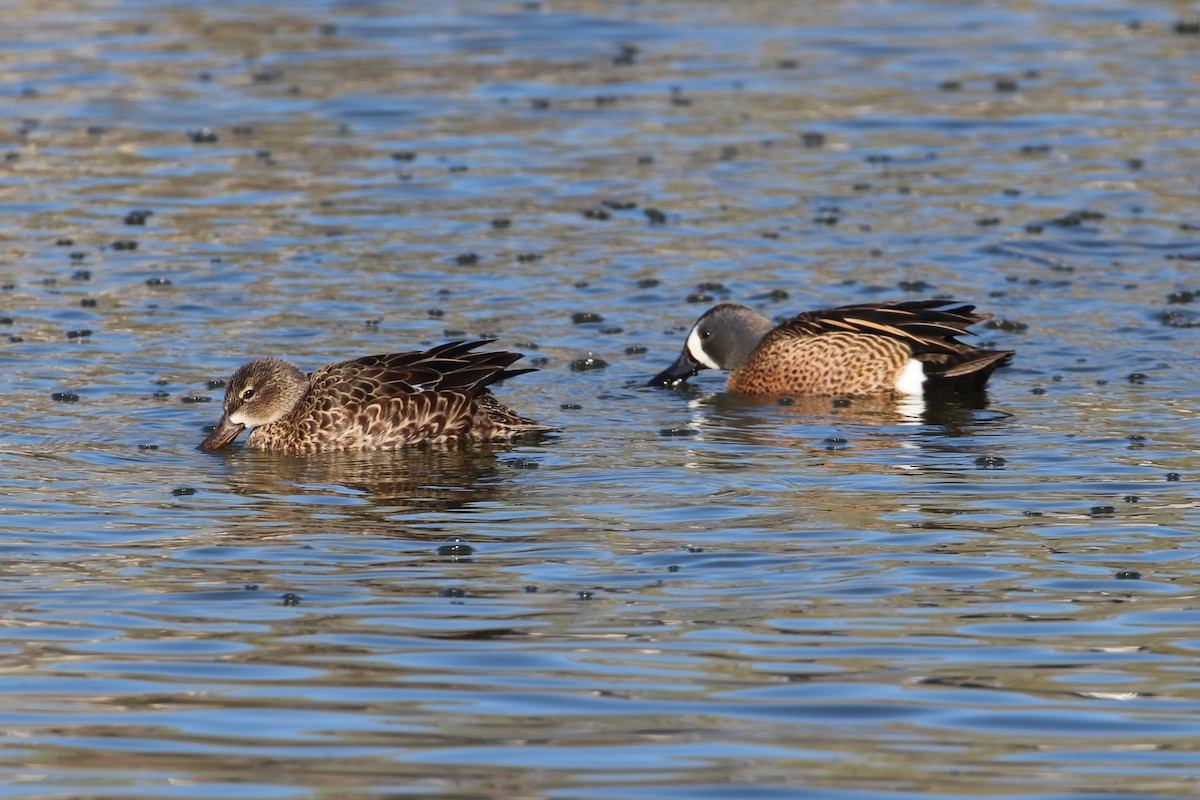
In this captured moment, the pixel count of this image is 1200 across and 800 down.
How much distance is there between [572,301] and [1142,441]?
5.65 meters

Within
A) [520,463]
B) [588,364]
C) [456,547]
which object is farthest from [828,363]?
[456,547]

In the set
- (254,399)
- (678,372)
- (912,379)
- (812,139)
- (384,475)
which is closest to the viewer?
(384,475)

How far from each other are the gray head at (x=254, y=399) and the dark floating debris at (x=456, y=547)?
2.88 metres

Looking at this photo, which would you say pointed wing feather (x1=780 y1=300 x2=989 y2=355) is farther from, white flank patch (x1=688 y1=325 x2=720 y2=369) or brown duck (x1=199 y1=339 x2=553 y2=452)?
brown duck (x1=199 y1=339 x2=553 y2=452)

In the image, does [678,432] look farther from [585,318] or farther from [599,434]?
[585,318]

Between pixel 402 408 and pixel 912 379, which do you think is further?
pixel 912 379

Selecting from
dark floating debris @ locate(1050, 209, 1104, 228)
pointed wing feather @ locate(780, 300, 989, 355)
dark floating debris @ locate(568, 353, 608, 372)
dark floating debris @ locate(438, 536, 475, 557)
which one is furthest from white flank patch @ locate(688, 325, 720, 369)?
dark floating debris @ locate(1050, 209, 1104, 228)

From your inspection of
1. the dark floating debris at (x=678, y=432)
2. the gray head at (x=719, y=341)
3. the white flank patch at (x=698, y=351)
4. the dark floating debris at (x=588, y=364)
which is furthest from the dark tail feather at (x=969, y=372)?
the dark floating debris at (x=588, y=364)

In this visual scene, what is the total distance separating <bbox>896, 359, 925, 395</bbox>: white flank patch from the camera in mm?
13969

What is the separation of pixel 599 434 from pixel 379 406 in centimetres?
139

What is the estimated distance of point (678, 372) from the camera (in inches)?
563

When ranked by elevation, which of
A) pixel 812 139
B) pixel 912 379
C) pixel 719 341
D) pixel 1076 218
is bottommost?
pixel 912 379

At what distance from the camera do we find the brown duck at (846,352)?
45.2 ft

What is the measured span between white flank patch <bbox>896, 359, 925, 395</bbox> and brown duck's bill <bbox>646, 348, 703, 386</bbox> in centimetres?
146
